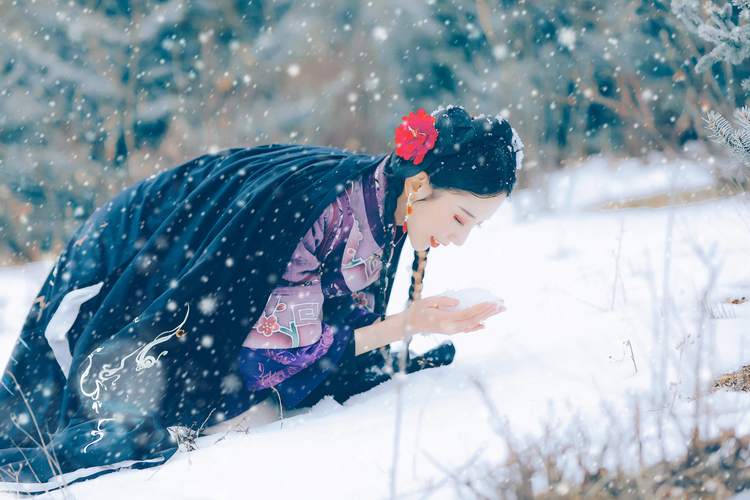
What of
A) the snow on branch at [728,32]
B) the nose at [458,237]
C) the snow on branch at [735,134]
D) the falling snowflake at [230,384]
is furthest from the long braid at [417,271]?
the snow on branch at [728,32]

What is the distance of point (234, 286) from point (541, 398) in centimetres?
100

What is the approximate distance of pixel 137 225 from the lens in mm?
1786

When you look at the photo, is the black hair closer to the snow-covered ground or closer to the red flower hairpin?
the red flower hairpin

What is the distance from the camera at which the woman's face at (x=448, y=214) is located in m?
1.68

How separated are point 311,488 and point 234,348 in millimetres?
652

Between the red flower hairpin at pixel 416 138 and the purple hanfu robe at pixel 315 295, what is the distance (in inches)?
6.8

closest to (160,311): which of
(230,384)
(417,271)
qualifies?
(230,384)

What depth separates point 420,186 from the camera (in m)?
1.74

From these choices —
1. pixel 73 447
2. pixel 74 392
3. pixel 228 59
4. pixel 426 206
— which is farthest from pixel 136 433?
pixel 228 59

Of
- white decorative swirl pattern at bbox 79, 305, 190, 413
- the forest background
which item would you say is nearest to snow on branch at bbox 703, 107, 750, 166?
white decorative swirl pattern at bbox 79, 305, 190, 413

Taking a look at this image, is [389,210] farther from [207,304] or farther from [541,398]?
[541,398]

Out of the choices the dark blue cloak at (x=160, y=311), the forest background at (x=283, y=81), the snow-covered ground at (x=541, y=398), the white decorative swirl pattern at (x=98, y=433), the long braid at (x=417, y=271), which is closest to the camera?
the snow-covered ground at (x=541, y=398)

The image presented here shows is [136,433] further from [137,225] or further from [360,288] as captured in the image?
[360,288]

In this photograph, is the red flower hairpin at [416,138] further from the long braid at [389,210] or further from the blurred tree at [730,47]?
the blurred tree at [730,47]
